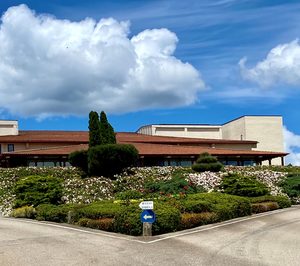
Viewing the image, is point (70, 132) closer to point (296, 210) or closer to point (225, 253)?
point (296, 210)

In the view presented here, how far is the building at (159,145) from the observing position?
40094mm

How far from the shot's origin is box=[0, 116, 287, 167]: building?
40.1 metres

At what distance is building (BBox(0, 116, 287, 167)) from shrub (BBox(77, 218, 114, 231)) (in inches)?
811

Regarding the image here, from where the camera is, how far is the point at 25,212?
23172mm

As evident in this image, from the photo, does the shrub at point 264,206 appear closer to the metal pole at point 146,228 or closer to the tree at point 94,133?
Result: the metal pole at point 146,228

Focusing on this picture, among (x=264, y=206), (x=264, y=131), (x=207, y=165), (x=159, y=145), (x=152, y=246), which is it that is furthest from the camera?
(x=264, y=131)

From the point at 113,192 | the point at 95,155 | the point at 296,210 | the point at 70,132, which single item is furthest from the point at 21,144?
the point at 296,210

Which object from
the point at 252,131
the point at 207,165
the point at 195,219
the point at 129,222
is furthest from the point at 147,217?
the point at 252,131

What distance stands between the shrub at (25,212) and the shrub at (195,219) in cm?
785

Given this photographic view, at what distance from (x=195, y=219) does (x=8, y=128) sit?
38429 millimetres

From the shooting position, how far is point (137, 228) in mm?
15984

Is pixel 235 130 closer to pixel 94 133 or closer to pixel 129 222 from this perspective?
pixel 94 133

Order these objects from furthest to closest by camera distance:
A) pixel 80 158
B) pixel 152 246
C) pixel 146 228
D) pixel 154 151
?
1. pixel 154 151
2. pixel 80 158
3. pixel 146 228
4. pixel 152 246

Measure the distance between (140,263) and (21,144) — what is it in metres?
37.5
